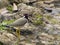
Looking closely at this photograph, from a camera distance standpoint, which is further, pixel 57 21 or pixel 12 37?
pixel 57 21

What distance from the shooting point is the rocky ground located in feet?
26.2

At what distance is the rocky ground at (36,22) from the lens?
798 centimetres

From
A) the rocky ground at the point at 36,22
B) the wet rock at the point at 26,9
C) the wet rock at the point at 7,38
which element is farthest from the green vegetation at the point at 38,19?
the wet rock at the point at 7,38

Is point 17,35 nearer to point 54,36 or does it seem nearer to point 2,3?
point 54,36

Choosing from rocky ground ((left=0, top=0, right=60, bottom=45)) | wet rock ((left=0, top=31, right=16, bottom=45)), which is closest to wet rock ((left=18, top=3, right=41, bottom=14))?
rocky ground ((left=0, top=0, right=60, bottom=45))

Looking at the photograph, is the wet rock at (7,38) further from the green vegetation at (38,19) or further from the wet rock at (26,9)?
the wet rock at (26,9)

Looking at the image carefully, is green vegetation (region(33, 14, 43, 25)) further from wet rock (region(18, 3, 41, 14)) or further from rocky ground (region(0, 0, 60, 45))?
wet rock (region(18, 3, 41, 14))

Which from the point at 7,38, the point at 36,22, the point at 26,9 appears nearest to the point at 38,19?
the point at 36,22

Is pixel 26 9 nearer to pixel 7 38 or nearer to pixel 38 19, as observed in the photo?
pixel 38 19

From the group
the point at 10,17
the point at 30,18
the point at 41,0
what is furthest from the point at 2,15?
the point at 41,0

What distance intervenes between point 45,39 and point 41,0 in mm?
4834

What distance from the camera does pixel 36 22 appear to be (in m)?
9.46

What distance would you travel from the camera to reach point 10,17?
32.0ft

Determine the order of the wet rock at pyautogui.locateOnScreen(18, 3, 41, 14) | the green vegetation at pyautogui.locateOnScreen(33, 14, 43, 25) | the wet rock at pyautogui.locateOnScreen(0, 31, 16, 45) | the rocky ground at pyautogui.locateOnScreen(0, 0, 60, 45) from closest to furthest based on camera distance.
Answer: the wet rock at pyautogui.locateOnScreen(0, 31, 16, 45)
the rocky ground at pyautogui.locateOnScreen(0, 0, 60, 45)
the green vegetation at pyautogui.locateOnScreen(33, 14, 43, 25)
the wet rock at pyautogui.locateOnScreen(18, 3, 41, 14)
